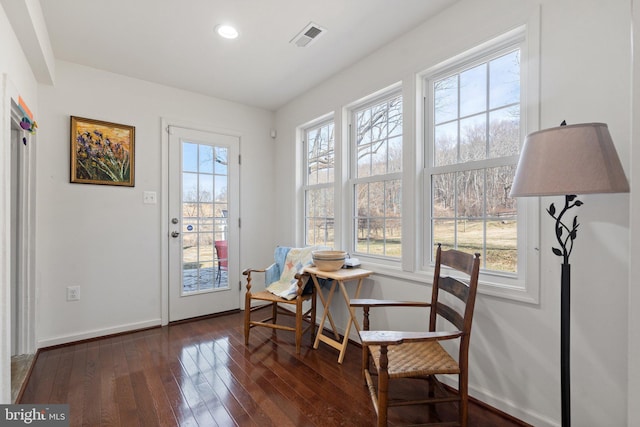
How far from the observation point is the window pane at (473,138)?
2.03 metres

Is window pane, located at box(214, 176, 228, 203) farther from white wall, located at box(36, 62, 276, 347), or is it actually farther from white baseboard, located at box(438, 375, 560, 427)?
white baseboard, located at box(438, 375, 560, 427)

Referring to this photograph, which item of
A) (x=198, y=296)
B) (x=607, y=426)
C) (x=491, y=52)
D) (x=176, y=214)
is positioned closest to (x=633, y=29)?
(x=491, y=52)

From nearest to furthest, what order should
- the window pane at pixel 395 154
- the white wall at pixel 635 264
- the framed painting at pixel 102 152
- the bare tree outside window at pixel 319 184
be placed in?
the white wall at pixel 635 264, the window pane at pixel 395 154, the framed painting at pixel 102 152, the bare tree outside window at pixel 319 184

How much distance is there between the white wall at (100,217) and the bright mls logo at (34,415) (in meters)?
1.18

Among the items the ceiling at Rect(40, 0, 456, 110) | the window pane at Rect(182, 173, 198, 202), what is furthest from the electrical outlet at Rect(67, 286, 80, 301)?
the ceiling at Rect(40, 0, 456, 110)

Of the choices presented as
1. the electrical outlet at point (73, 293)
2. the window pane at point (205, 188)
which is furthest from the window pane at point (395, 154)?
the electrical outlet at point (73, 293)

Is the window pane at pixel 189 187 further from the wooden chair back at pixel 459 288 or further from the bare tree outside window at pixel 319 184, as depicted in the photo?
the wooden chair back at pixel 459 288

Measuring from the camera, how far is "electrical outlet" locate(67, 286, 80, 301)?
2803 millimetres

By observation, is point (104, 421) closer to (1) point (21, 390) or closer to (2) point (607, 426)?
(1) point (21, 390)

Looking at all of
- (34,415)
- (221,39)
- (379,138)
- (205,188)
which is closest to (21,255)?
(34,415)

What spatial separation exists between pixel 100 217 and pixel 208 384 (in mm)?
1951

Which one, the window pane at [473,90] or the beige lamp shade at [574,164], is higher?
the window pane at [473,90]

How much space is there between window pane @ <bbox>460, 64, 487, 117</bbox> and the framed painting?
3.05 meters

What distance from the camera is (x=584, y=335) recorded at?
4.94 feet
